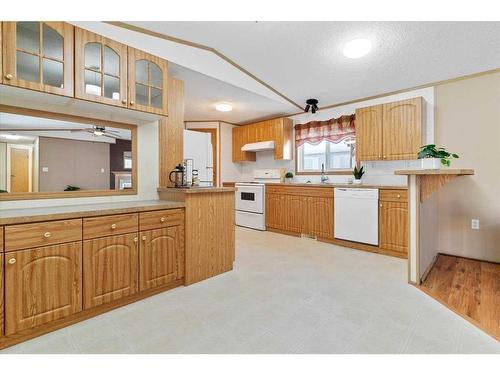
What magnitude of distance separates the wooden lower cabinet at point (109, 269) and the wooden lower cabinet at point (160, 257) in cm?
7

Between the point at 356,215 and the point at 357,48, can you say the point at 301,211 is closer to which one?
the point at 356,215

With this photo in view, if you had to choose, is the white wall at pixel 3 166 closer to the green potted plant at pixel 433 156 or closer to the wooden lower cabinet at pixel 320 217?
the green potted plant at pixel 433 156

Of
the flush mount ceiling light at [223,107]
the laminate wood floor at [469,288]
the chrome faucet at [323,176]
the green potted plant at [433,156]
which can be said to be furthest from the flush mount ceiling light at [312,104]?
the laminate wood floor at [469,288]

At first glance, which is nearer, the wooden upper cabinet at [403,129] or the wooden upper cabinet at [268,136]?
the wooden upper cabinet at [403,129]

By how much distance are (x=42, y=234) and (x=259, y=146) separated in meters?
4.07

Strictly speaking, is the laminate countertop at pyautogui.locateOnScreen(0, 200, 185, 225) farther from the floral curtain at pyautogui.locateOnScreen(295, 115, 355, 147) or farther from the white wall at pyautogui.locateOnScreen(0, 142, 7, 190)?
the floral curtain at pyautogui.locateOnScreen(295, 115, 355, 147)

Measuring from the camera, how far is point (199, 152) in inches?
132

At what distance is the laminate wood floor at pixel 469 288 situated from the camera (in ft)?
5.95

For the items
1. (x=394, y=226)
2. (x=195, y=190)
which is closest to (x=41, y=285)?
(x=195, y=190)

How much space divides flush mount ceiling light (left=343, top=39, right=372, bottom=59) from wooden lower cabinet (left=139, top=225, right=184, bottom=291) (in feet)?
7.74

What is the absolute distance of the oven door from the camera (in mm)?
4836

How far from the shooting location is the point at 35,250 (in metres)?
1.56

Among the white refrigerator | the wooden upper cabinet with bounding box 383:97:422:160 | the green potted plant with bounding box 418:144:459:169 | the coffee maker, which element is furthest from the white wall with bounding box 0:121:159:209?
the wooden upper cabinet with bounding box 383:97:422:160

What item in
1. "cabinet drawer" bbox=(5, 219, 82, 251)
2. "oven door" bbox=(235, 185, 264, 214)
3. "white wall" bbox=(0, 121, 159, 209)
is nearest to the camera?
"cabinet drawer" bbox=(5, 219, 82, 251)
